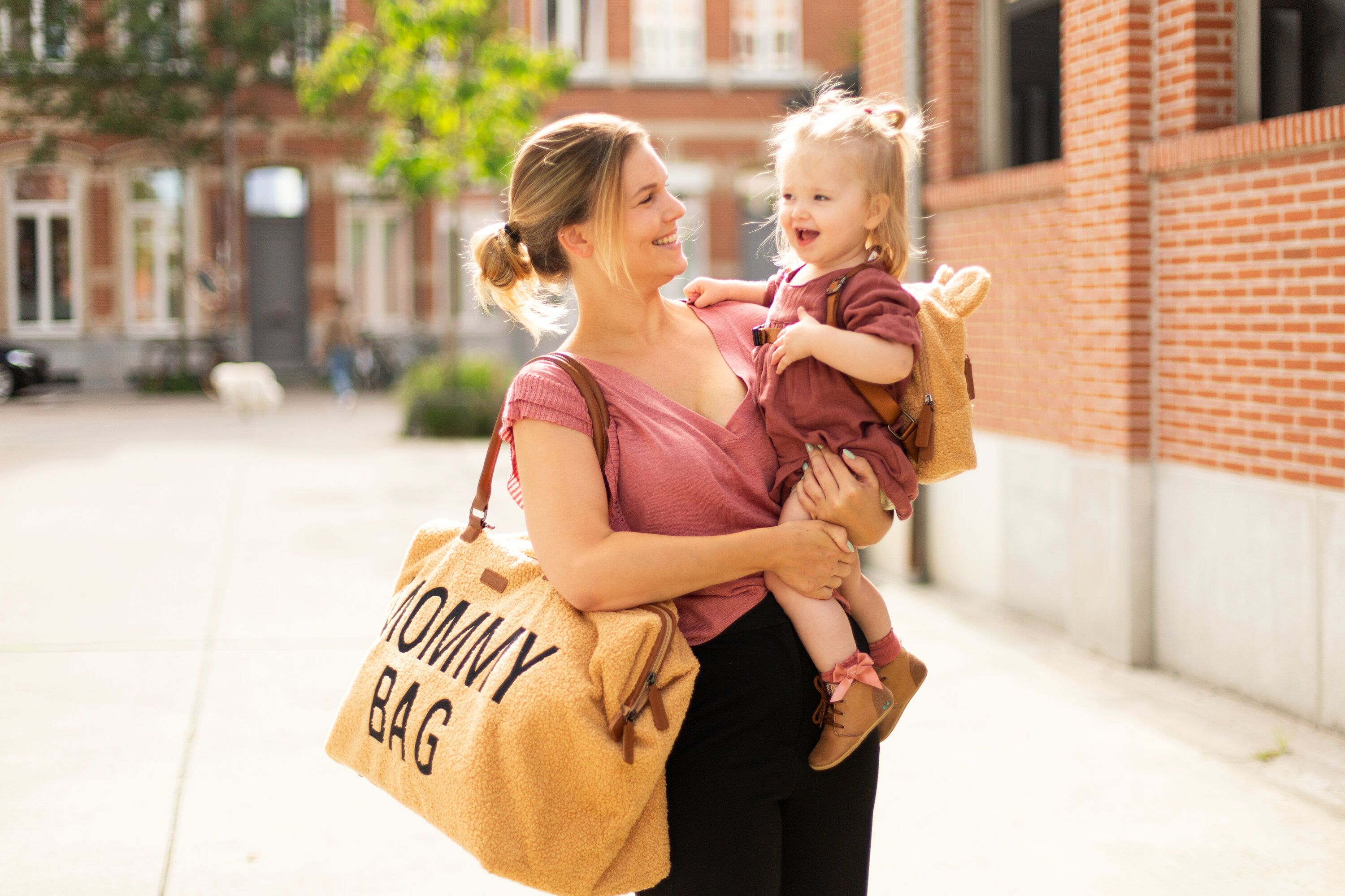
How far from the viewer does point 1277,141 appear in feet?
17.7

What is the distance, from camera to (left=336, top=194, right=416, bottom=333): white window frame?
1124 inches

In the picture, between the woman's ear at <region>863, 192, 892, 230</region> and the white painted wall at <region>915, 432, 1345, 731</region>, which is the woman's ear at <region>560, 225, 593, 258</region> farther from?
the white painted wall at <region>915, 432, 1345, 731</region>

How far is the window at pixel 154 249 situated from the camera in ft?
A: 90.2

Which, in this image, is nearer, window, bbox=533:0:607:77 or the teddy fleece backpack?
the teddy fleece backpack

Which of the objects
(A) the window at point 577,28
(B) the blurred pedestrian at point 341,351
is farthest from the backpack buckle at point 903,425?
(A) the window at point 577,28

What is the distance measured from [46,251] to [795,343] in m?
27.9

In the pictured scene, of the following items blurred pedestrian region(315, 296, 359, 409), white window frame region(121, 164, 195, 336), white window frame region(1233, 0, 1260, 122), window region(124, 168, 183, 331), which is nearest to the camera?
white window frame region(1233, 0, 1260, 122)

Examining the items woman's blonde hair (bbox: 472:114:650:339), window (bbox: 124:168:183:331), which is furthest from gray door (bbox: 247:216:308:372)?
woman's blonde hair (bbox: 472:114:650:339)

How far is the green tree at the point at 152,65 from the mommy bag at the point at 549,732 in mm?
25732

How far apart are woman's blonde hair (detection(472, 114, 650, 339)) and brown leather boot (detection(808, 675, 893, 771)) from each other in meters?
0.79

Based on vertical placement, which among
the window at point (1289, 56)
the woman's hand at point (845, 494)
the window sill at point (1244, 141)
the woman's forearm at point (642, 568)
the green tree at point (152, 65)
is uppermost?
the green tree at point (152, 65)

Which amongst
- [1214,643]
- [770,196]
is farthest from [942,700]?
[770,196]

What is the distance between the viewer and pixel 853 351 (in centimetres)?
228

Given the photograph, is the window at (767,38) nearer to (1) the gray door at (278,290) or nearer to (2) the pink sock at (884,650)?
(1) the gray door at (278,290)
